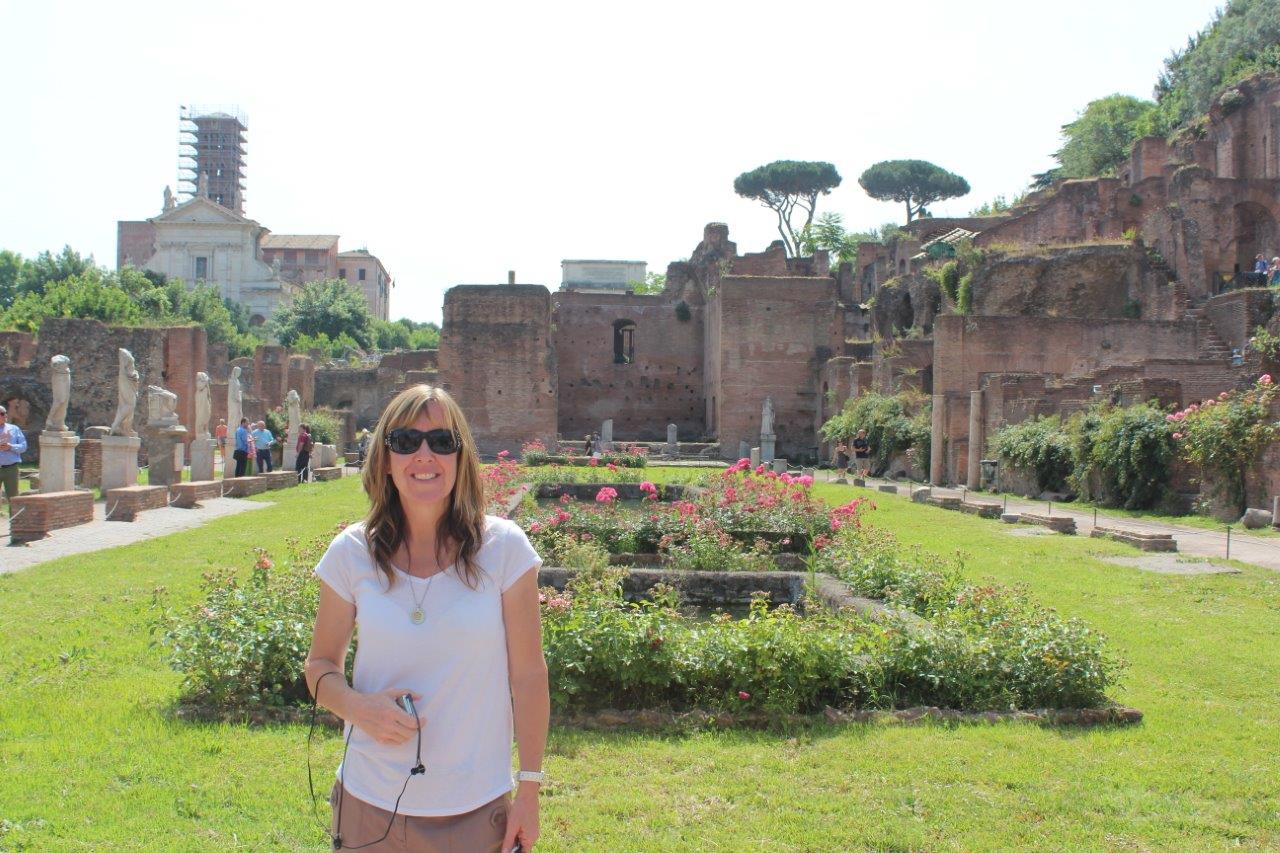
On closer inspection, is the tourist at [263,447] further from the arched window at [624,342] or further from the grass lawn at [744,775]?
the arched window at [624,342]

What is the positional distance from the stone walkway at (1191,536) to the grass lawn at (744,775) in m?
4.85

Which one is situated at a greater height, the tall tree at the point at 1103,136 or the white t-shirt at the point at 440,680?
the tall tree at the point at 1103,136

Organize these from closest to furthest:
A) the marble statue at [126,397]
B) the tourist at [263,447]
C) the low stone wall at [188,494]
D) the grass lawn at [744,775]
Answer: the grass lawn at [744,775], the marble statue at [126,397], the low stone wall at [188,494], the tourist at [263,447]

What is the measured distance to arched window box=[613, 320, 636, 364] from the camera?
42.5 m

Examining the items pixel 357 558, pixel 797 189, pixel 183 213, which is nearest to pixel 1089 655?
pixel 357 558

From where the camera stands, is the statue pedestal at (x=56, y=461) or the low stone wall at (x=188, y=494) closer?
the statue pedestal at (x=56, y=461)

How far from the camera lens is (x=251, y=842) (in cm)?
372

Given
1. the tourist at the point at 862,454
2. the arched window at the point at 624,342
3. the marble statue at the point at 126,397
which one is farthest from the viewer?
the arched window at the point at 624,342

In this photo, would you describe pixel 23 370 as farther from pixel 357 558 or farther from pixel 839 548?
pixel 357 558

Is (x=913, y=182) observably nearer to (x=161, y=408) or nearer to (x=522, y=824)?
(x=161, y=408)

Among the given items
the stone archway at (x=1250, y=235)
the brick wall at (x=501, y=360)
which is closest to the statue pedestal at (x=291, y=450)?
the brick wall at (x=501, y=360)

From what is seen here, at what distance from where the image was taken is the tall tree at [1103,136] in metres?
55.5

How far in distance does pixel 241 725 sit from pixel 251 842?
4.65 ft

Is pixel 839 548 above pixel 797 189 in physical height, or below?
below
